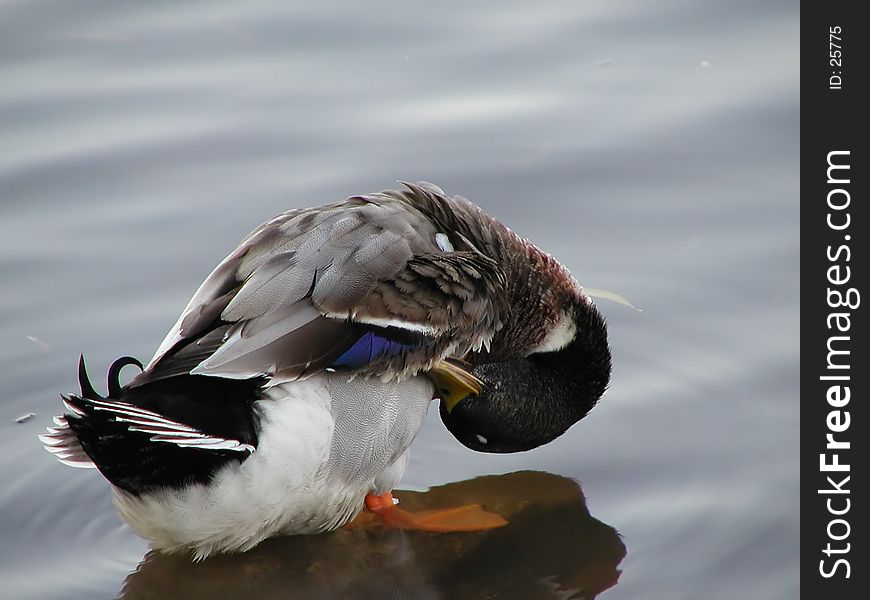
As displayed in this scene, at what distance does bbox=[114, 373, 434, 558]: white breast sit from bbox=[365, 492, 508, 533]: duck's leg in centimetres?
18

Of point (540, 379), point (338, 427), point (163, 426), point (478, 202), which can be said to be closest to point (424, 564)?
point (338, 427)

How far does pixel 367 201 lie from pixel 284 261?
55 centimetres

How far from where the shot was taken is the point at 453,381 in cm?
511

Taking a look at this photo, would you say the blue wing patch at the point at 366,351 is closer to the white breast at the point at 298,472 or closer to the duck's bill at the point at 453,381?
the white breast at the point at 298,472

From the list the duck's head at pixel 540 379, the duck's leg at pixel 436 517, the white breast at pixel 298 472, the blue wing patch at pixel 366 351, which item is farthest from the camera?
the duck's head at pixel 540 379

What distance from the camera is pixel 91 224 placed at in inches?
260

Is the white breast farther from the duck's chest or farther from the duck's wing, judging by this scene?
the duck's wing

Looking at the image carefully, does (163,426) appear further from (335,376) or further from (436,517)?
(436,517)

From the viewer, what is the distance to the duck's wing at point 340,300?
452 centimetres

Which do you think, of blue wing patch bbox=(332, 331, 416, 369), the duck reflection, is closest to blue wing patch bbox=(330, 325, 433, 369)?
blue wing patch bbox=(332, 331, 416, 369)

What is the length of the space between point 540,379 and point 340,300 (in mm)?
1075

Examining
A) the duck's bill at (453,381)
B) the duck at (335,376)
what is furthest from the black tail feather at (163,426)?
the duck's bill at (453,381)

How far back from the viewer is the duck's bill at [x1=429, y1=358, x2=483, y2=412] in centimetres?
504
